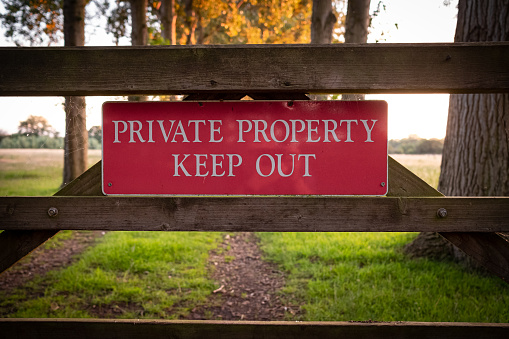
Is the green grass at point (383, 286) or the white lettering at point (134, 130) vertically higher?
the white lettering at point (134, 130)

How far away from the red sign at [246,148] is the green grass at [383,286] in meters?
2.06

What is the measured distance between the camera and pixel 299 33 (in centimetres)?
1892

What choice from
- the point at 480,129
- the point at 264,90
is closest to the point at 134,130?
the point at 264,90

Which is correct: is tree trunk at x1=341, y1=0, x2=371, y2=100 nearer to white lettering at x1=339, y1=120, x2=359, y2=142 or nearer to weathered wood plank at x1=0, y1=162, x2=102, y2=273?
white lettering at x1=339, y1=120, x2=359, y2=142

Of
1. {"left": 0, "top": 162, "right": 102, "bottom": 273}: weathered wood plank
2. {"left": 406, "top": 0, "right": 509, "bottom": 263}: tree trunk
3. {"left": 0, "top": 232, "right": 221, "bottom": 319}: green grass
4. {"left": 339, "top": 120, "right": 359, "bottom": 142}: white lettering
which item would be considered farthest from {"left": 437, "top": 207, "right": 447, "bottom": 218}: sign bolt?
{"left": 406, "top": 0, "right": 509, "bottom": 263}: tree trunk

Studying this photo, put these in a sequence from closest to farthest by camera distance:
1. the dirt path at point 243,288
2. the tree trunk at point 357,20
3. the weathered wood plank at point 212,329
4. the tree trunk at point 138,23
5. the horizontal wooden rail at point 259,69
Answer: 1. the horizontal wooden rail at point 259,69
2. the weathered wood plank at point 212,329
3. the dirt path at point 243,288
4. the tree trunk at point 357,20
5. the tree trunk at point 138,23

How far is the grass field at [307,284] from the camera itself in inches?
131

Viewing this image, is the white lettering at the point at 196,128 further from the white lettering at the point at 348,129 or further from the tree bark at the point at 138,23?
the tree bark at the point at 138,23

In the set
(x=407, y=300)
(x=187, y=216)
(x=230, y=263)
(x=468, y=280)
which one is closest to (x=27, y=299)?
(x=230, y=263)

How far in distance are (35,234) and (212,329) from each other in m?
0.98

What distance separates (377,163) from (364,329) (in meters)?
0.84

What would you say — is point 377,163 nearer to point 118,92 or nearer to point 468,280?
point 118,92

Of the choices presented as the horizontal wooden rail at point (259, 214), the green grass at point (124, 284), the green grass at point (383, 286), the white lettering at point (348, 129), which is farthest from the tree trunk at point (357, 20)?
the horizontal wooden rail at point (259, 214)

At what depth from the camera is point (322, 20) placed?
7730 millimetres
